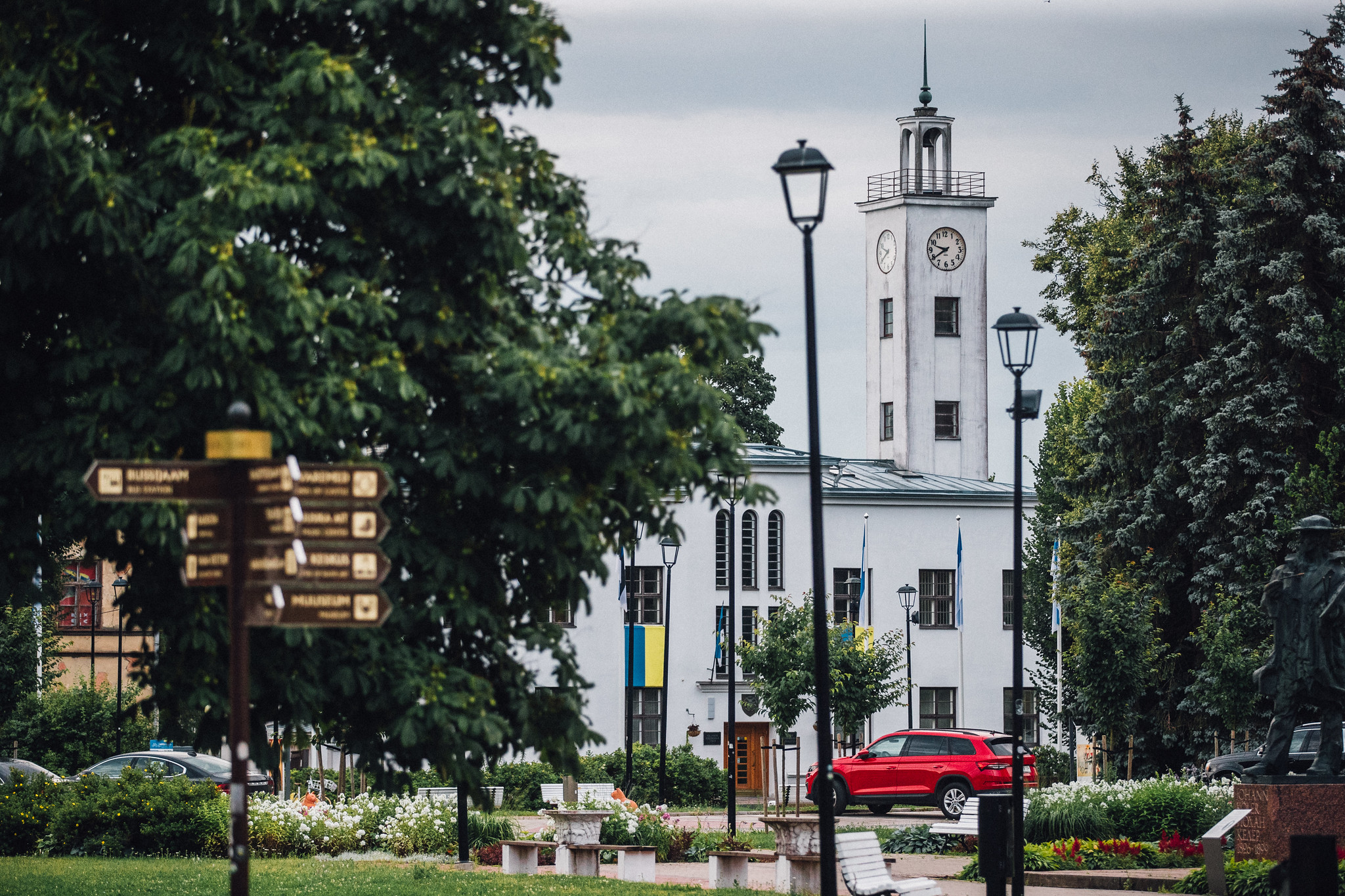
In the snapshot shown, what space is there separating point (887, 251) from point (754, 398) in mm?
8805

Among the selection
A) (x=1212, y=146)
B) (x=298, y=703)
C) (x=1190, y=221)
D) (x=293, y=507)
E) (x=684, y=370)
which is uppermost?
(x=1212, y=146)

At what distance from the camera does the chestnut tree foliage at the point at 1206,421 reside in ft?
112

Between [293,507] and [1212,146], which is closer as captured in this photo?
[293,507]

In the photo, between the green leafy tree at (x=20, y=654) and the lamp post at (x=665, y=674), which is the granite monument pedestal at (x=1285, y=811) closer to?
the lamp post at (x=665, y=674)

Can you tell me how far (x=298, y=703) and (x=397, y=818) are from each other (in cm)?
1481

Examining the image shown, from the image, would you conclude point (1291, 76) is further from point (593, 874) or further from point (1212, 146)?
point (593, 874)

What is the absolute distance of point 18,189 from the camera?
428 inches

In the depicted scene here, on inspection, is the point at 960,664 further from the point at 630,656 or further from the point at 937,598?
the point at 630,656

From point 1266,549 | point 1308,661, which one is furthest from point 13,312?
point 1266,549

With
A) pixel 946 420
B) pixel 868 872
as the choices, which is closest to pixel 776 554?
pixel 946 420

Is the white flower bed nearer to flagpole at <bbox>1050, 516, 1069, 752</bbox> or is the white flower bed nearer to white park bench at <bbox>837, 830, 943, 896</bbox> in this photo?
white park bench at <bbox>837, 830, 943, 896</bbox>

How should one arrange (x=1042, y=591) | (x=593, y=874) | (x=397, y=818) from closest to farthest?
(x=593, y=874)
(x=397, y=818)
(x=1042, y=591)

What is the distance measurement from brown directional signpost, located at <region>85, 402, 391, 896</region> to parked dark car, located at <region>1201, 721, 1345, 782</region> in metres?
22.6

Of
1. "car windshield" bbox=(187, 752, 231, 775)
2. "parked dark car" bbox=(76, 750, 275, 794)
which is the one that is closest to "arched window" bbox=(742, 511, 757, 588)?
"parked dark car" bbox=(76, 750, 275, 794)
